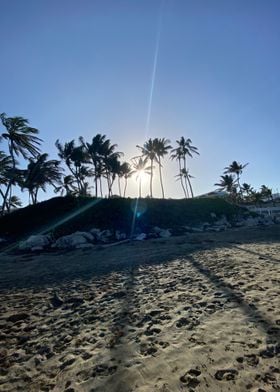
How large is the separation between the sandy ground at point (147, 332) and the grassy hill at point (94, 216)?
52.5 ft

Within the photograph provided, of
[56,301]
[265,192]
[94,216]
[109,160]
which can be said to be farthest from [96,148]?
[265,192]

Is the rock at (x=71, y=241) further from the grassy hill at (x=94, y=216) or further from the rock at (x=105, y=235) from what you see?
the grassy hill at (x=94, y=216)

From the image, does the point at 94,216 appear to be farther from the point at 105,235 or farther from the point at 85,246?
the point at 85,246

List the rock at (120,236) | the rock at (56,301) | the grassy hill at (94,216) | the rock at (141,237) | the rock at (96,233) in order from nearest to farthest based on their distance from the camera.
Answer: the rock at (56,301), the rock at (141,237), the rock at (96,233), the rock at (120,236), the grassy hill at (94,216)

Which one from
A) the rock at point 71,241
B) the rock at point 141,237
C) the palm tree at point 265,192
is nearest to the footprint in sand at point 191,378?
the rock at point 71,241

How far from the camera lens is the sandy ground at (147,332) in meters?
3.78

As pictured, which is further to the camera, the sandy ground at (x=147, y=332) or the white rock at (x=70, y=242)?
the white rock at (x=70, y=242)

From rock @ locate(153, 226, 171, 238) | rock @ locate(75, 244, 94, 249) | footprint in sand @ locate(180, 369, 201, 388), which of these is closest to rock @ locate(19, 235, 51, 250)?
rock @ locate(75, 244, 94, 249)

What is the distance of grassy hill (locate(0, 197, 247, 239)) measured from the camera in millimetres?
25984

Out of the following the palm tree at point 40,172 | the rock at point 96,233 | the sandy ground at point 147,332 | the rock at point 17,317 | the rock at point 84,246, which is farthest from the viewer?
the palm tree at point 40,172

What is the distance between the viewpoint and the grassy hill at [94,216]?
26.0 meters

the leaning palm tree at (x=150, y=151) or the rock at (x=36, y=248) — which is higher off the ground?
the leaning palm tree at (x=150, y=151)

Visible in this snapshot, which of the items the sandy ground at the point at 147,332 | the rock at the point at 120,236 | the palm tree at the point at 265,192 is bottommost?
the sandy ground at the point at 147,332

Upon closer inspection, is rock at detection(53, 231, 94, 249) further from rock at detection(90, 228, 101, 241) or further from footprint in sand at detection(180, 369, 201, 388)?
footprint in sand at detection(180, 369, 201, 388)
